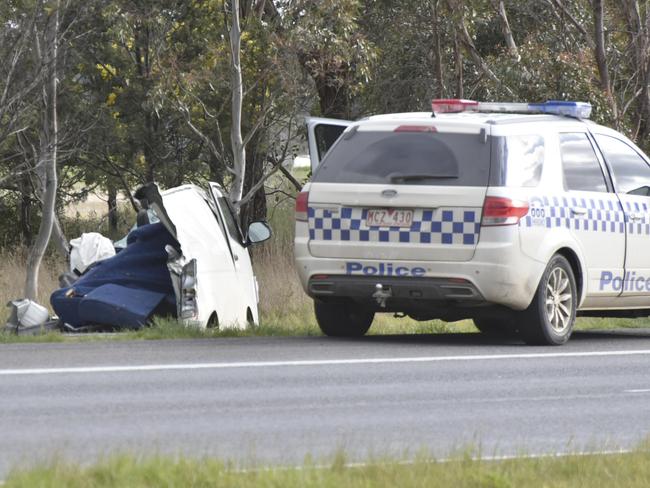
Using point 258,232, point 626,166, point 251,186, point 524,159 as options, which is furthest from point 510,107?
point 251,186

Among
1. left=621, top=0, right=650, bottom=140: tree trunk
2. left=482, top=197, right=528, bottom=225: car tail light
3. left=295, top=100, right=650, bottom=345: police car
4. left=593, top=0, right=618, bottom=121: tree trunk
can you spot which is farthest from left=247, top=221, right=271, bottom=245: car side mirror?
left=621, top=0, right=650, bottom=140: tree trunk

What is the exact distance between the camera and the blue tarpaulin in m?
11.7

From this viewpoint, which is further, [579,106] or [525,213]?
[579,106]

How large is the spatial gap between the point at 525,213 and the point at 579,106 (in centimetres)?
172

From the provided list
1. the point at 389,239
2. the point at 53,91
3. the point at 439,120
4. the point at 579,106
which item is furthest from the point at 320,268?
the point at 53,91

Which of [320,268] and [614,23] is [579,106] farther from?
[614,23]

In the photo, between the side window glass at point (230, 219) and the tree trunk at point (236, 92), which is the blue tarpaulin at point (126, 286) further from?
the tree trunk at point (236, 92)

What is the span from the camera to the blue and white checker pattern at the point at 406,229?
35.5ft

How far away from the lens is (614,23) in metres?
26.2

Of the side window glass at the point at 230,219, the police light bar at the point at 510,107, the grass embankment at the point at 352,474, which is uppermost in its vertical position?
the police light bar at the point at 510,107

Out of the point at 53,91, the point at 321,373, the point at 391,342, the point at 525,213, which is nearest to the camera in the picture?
the point at 321,373

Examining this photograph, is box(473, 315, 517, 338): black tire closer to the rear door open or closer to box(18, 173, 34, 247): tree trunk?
the rear door open

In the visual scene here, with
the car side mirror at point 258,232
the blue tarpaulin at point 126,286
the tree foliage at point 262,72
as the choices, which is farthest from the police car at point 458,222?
the tree foliage at point 262,72

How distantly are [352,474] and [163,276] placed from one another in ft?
21.0
